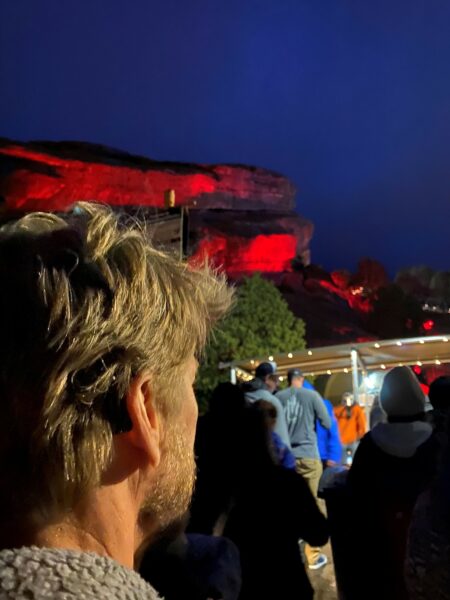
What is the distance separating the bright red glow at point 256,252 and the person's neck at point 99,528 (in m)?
52.0

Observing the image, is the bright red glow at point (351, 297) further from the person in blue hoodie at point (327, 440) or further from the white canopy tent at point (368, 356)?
the person in blue hoodie at point (327, 440)

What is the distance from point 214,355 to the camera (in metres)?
26.8

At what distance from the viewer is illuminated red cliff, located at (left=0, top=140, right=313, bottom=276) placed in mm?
53688

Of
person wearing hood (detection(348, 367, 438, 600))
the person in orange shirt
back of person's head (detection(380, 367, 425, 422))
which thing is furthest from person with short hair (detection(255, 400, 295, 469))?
the person in orange shirt

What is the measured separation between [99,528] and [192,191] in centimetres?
6177

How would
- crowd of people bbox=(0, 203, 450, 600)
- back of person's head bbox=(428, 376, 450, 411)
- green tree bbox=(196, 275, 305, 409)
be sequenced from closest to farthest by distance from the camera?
1. crowd of people bbox=(0, 203, 450, 600)
2. back of person's head bbox=(428, 376, 450, 411)
3. green tree bbox=(196, 275, 305, 409)

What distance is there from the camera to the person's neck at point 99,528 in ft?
2.85

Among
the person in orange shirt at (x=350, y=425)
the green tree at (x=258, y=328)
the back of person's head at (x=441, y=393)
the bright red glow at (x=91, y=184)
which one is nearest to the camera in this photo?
the back of person's head at (x=441, y=393)

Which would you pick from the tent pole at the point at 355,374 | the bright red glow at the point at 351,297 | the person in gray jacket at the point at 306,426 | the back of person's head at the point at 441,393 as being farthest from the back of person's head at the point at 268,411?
the bright red glow at the point at 351,297

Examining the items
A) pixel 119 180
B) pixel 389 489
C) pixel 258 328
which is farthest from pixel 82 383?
pixel 119 180

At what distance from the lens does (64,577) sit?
706mm

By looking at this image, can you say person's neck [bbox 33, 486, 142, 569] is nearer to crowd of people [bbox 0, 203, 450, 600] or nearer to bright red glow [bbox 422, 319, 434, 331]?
crowd of people [bbox 0, 203, 450, 600]

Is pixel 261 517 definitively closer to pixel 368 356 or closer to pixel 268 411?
pixel 268 411

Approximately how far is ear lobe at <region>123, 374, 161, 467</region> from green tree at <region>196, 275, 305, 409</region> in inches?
991
